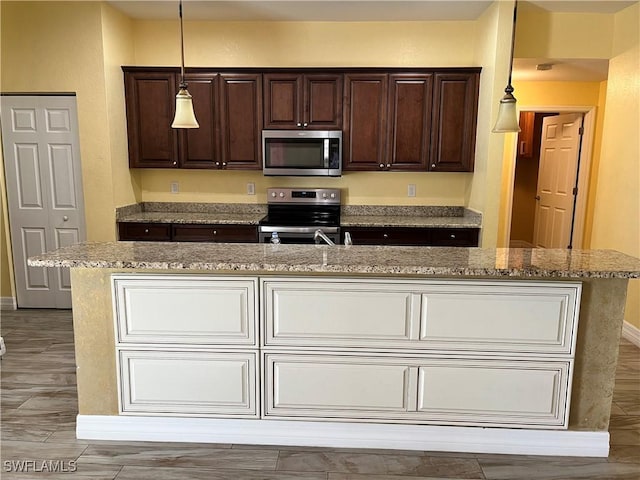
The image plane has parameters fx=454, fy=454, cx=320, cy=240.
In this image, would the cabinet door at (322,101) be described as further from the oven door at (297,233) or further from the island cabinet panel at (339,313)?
the island cabinet panel at (339,313)

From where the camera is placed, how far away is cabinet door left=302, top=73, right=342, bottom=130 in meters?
4.12

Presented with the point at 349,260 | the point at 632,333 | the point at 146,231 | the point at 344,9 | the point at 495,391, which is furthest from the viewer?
the point at 146,231

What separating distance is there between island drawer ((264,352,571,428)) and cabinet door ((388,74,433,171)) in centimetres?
248

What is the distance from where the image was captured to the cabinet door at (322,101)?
4117 millimetres

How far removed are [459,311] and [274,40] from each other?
11.0ft

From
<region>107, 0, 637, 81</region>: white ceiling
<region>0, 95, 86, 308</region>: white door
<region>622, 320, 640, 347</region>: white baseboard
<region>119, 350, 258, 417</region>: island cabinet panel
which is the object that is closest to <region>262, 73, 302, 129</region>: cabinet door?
<region>107, 0, 637, 81</region>: white ceiling

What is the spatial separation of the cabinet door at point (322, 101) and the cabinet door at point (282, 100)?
69mm

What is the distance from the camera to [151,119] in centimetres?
423

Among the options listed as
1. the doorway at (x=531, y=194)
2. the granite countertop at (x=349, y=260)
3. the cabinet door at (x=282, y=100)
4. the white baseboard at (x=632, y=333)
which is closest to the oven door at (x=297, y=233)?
the cabinet door at (x=282, y=100)

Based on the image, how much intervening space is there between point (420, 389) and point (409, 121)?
2.71m

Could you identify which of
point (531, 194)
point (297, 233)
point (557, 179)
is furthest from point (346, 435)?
point (531, 194)

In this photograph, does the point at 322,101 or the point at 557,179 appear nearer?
the point at 322,101

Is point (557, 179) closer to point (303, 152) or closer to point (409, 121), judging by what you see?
point (409, 121)


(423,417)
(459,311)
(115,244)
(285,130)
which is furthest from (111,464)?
(285,130)
